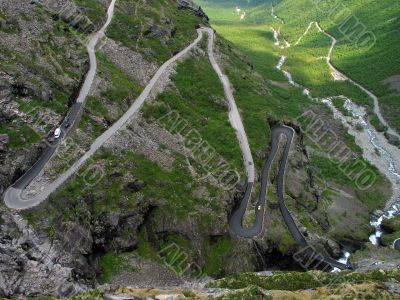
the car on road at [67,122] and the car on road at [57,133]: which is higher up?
the car on road at [67,122]

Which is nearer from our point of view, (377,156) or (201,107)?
(201,107)

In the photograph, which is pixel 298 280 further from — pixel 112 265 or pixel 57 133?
pixel 57 133

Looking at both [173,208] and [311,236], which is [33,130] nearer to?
[173,208]

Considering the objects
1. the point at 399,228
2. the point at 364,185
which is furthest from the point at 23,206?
the point at 364,185

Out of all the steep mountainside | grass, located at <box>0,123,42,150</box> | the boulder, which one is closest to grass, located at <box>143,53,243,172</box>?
the steep mountainside

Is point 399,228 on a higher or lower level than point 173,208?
higher

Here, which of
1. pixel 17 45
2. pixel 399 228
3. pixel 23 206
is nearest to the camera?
pixel 23 206

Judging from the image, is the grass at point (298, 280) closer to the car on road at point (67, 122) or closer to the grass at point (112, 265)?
the grass at point (112, 265)

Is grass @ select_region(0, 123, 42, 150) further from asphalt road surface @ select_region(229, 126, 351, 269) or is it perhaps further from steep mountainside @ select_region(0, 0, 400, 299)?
asphalt road surface @ select_region(229, 126, 351, 269)

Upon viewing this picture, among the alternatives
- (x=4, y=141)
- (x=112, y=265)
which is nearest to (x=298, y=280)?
(x=112, y=265)

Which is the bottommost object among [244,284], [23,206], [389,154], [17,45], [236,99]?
[23,206]

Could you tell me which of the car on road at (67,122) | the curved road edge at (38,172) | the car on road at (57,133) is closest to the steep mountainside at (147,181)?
the car on road at (67,122)
